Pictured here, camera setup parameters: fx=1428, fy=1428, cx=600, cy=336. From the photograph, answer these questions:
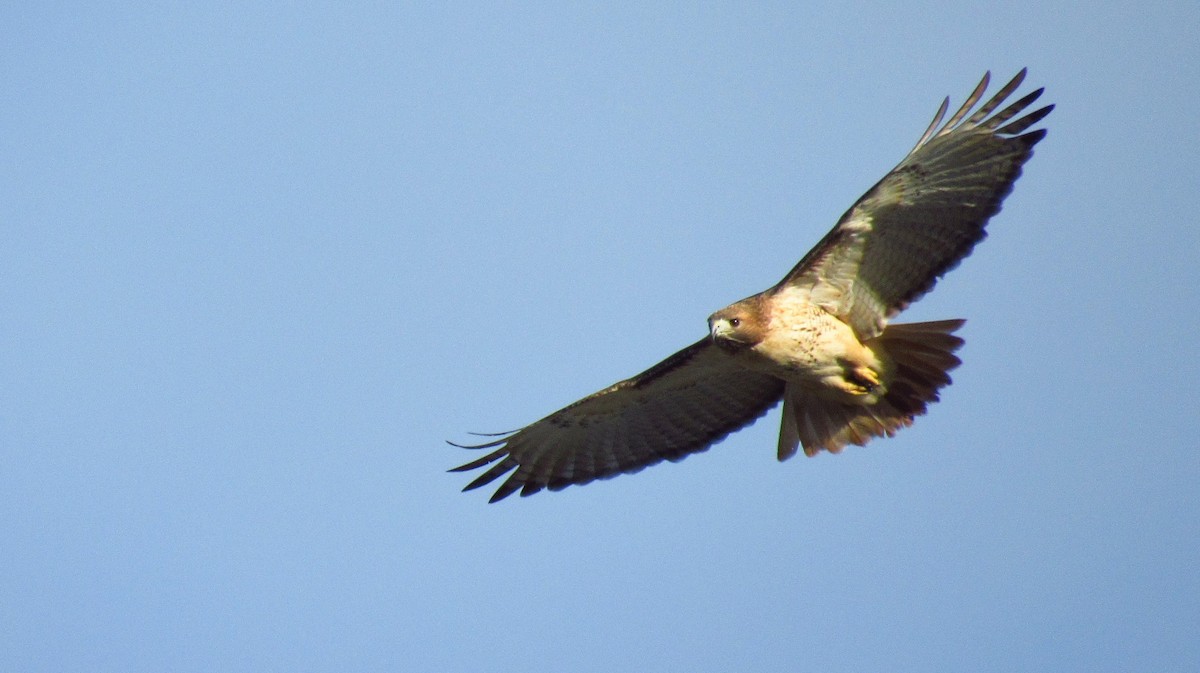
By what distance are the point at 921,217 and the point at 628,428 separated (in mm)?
2748

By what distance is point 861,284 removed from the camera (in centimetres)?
943

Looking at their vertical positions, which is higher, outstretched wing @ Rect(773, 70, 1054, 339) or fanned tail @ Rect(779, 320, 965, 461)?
outstretched wing @ Rect(773, 70, 1054, 339)

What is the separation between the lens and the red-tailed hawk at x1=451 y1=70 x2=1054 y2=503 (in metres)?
9.00

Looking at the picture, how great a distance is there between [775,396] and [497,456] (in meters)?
2.11

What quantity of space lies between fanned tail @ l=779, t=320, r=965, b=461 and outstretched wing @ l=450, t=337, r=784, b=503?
40 centimetres

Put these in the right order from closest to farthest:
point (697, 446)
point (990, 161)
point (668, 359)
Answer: point (990, 161) → point (668, 359) → point (697, 446)

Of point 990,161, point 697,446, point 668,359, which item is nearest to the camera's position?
point 990,161

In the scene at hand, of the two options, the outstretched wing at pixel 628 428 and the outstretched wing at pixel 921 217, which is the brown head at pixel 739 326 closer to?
the outstretched wing at pixel 921 217

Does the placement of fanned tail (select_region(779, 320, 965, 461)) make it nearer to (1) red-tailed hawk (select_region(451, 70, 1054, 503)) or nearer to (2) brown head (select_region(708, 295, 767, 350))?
(1) red-tailed hawk (select_region(451, 70, 1054, 503))

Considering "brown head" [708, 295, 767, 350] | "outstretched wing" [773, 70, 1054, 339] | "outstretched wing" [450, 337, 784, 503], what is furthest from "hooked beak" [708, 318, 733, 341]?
"outstretched wing" [450, 337, 784, 503]

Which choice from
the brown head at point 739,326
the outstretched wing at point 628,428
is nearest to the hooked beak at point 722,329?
the brown head at point 739,326

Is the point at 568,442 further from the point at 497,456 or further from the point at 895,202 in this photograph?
the point at 895,202

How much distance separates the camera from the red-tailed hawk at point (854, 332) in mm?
9000

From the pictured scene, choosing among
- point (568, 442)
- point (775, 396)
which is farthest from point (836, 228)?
point (568, 442)
